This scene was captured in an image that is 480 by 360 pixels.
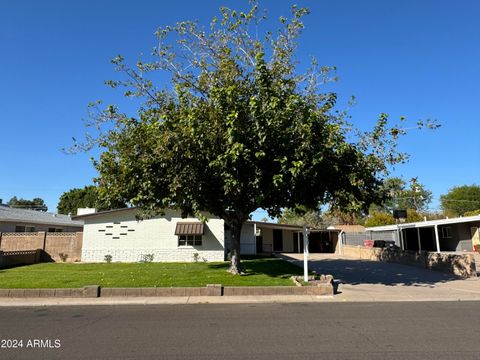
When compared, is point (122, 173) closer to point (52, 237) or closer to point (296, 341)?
point (296, 341)

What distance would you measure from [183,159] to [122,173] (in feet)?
10.3

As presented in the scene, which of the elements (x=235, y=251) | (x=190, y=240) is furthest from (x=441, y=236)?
(x=235, y=251)

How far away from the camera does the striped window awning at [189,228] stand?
24.1 m

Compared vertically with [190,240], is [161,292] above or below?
below

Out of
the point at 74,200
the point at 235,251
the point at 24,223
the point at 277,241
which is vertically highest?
the point at 74,200

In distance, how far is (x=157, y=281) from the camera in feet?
49.0

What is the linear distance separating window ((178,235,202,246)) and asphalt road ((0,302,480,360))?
13.7 metres

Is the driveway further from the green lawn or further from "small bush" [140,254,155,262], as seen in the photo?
"small bush" [140,254,155,262]

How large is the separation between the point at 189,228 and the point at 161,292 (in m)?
11.6

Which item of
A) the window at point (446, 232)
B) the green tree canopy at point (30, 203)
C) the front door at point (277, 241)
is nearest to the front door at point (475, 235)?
the window at point (446, 232)

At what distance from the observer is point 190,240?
25172 millimetres

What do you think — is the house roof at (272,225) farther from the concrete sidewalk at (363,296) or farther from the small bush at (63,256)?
the concrete sidewalk at (363,296)

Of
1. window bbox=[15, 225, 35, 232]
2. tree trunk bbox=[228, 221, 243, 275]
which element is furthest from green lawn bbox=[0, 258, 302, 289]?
window bbox=[15, 225, 35, 232]

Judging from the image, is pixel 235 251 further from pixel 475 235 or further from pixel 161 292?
pixel 475 235
